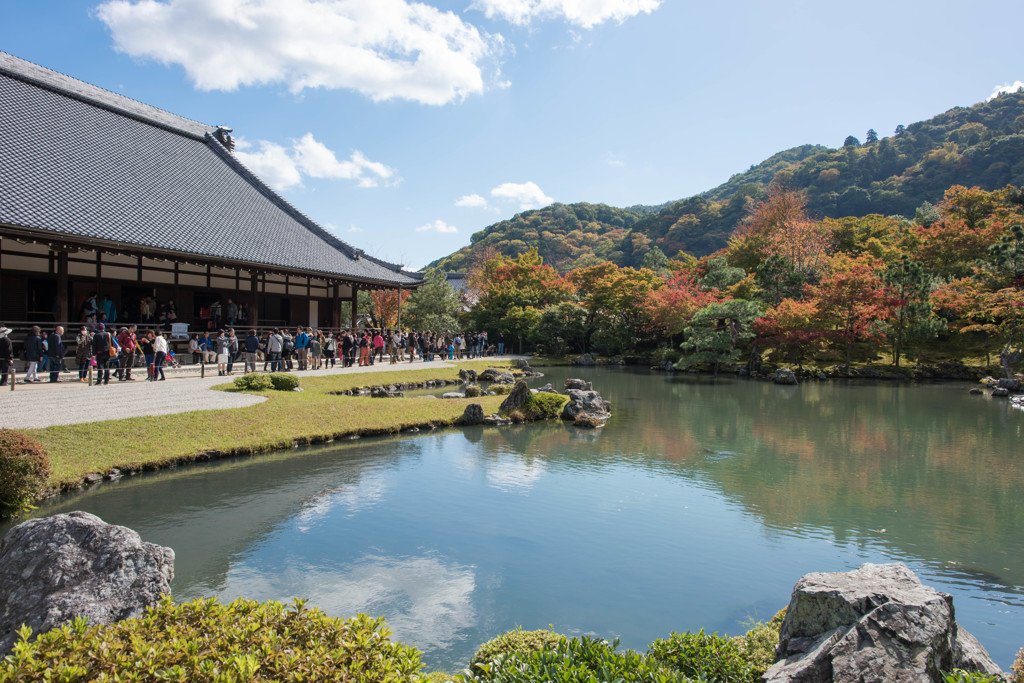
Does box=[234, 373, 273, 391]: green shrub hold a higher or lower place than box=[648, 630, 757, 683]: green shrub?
higher

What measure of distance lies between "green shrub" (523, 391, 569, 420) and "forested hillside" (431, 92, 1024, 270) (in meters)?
38.0

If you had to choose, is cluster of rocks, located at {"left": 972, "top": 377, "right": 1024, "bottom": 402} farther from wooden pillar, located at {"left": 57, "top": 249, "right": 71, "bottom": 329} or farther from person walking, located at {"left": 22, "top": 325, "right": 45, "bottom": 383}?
wooden pillar, located at {"left": 57, "top": 249, "right": 71, "bottom": 329}

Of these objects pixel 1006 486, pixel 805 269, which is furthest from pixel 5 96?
pixel 805 269

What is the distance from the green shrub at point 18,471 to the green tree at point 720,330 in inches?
1067

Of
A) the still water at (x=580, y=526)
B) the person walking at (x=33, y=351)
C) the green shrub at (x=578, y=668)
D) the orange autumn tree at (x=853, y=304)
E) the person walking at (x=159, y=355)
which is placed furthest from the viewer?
the orange autumn tree at (x=853, y=304)

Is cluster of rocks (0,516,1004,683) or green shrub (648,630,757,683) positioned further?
green shrub (648,630,757,683)

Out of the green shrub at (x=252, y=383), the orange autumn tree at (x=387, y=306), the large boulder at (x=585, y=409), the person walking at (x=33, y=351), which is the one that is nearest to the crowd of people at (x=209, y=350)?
the person walking at (x=33, y=351)

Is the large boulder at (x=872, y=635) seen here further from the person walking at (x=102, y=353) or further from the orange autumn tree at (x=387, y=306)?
the orange autumn tree at (x=387, y=306)

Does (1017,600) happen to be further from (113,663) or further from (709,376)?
(709,376)

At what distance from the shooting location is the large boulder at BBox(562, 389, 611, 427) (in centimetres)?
1568

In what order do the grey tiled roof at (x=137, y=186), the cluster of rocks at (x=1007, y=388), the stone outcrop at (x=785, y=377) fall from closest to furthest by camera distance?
the grey tiled roof at (x=137, y=186)
the cluster of rocks at (x=1007, y=388)
the stone outcrop at (x=785, y=377)

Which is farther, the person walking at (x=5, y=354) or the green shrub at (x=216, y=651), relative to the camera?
the person walking at (x=5, y=354)

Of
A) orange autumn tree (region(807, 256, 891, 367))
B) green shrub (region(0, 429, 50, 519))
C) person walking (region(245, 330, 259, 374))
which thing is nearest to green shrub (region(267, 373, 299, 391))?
person walking (region(245, 330, 259, 374))

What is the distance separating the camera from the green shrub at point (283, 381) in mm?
15969
